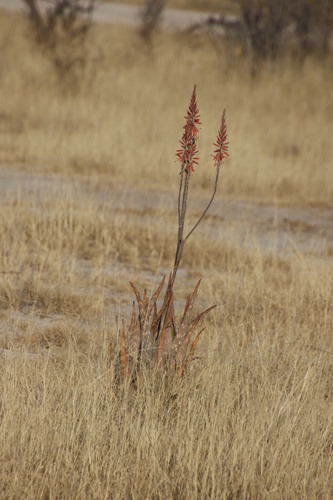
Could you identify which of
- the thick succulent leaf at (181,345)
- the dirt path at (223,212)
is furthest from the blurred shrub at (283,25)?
the thick succulent leaf at (181,345)

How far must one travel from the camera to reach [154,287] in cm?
438

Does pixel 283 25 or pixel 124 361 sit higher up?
pixel 283 25

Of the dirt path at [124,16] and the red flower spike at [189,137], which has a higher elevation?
the dirt path at [124,16]

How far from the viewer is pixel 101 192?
7594mm

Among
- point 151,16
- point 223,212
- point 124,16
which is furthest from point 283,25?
point 124,16

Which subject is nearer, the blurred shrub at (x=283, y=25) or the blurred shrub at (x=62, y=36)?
the blurred shrub at (x=62, y=36)

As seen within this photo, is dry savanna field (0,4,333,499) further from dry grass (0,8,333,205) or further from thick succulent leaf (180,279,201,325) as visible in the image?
thick succulent leaf (180,279,201,325)

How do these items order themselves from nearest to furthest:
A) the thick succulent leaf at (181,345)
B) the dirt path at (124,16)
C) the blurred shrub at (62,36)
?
1. the thick succulent leaf at (181,345)
2. the blurred shrub at (62,36)
3. the dirt path at (124,16)

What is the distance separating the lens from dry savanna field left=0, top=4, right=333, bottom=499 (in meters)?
2.75

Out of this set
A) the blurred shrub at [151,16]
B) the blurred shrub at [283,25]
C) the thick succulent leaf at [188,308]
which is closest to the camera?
the thick succulent leaf at [188,308]

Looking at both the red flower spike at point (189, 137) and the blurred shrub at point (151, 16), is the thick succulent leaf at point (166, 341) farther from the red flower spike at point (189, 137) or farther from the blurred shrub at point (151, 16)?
the blurred shrub at point (151, 16)

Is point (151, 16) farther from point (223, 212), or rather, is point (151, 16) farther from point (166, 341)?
point (166, 341)

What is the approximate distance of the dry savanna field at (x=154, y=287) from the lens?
275 centimetres

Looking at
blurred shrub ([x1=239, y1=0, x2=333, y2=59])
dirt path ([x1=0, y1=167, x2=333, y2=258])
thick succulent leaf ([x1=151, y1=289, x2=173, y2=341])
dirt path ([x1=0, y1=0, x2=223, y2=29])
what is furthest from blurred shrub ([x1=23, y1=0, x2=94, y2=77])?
thick succulent leaf ([x1=151, y1=289, x2=173, y2=341])
